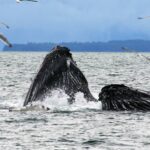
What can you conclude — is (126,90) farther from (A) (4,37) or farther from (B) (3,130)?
(A) (4,37)

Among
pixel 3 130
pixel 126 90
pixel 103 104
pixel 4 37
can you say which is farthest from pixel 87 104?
pixel 4 37

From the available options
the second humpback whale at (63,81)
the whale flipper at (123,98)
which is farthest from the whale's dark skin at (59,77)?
the whale flipper at (123,98)

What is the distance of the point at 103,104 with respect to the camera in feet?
94.2

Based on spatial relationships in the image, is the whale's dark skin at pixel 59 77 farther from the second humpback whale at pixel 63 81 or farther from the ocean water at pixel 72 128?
the ocean water at pixel 72 128

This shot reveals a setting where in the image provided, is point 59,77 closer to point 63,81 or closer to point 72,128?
point 63,81

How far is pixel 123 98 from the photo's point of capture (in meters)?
27.2

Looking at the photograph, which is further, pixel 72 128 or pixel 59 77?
pixel 59 77

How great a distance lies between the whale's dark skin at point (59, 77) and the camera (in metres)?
27.5

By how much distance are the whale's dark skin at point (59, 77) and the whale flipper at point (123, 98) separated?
998 millimetres

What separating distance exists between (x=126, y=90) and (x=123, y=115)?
1.20m

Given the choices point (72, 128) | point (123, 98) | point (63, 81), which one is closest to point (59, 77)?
point (63, 81)

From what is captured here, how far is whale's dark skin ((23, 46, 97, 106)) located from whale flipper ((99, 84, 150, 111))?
998 millimetres

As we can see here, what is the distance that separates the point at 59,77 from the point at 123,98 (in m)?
2.64

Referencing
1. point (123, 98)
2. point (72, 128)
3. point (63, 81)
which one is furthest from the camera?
point (63, 81)
